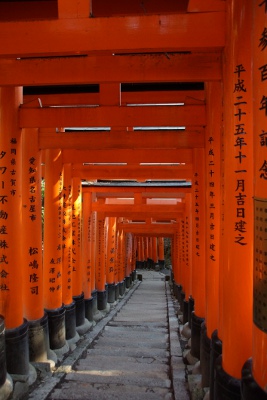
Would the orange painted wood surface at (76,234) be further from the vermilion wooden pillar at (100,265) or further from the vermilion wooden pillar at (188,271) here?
the vermilion wooden pillar at (100,265)

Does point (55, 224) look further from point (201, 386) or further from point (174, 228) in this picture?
point (174, 228)

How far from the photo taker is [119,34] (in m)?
3.35

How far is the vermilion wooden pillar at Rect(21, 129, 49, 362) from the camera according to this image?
6082 mm

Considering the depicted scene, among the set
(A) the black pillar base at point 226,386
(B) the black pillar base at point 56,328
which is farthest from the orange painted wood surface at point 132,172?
(A) the black pillar base at point 226,386

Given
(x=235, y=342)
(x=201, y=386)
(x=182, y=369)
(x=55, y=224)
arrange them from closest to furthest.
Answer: (x=235, y=342), (x=201, y=386), (x=182, y=369), (x=55, y=224)

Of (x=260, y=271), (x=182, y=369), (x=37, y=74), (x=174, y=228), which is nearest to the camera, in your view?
(x=260, y=271)

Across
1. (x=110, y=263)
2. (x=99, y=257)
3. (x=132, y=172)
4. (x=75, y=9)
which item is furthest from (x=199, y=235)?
(x=110, y=263)

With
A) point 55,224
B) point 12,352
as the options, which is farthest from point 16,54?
point 55,224

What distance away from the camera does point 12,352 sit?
5086mm

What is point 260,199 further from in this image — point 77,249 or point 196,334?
point 77,249

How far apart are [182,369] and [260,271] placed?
446 centimetres

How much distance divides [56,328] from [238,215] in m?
4.74

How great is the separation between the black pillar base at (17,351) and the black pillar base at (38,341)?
61 cm

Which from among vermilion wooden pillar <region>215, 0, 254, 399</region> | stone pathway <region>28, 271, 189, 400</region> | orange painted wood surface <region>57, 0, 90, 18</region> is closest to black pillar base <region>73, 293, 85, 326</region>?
stone pathway <region>28, 271, 189, 400</region>
